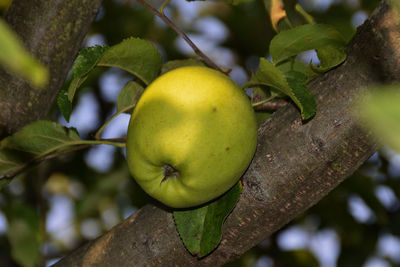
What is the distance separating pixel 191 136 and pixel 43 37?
0.50 meters

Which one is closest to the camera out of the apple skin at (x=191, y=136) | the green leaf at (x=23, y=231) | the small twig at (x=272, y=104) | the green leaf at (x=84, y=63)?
the apple skin at (x=191, y=136)

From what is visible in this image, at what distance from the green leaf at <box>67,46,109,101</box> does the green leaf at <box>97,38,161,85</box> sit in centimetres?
2

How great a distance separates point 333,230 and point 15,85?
156 cm

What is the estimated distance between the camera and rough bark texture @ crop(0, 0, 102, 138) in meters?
1.04

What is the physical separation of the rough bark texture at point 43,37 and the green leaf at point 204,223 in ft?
1.47

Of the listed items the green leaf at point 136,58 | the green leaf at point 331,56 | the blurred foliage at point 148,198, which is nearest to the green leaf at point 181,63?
the green leaf at point 136,58

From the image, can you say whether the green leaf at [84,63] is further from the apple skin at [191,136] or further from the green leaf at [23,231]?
the green leaf at [23,231]

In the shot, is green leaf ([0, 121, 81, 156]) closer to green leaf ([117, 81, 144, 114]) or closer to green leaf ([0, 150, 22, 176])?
green leaf ([0, 150, 22, 176])

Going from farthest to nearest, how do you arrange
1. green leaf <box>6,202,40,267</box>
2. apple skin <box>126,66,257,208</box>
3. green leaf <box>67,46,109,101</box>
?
green leaf <box>6,202,40,267</box> < green leaf <box>67,46,109,101</box> < apple skin <box>126,66,257,208</box>

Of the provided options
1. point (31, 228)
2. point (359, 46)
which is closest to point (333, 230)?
point (31, 228)

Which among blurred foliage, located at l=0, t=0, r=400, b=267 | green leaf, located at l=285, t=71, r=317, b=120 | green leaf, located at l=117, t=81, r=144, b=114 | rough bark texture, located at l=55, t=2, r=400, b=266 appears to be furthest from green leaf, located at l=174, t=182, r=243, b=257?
blurred foliage, located at l=0, t=0, r=400, b=267

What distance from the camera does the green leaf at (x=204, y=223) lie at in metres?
0.86

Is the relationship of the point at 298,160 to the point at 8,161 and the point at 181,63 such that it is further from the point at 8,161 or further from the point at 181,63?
the point at 8,161

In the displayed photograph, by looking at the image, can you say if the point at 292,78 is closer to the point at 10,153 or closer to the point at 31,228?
the point at 10,153
